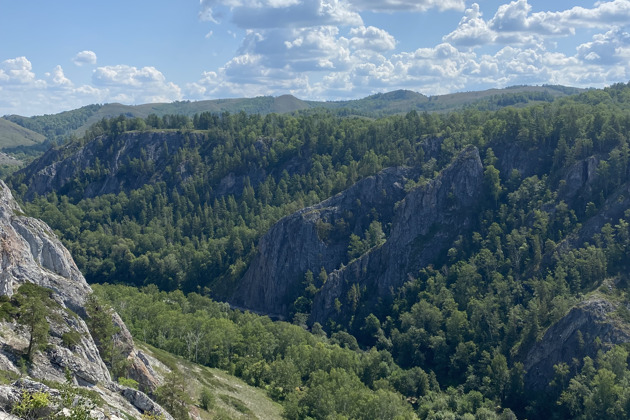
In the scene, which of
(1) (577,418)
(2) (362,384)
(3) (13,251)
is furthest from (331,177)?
(3) (13,251)

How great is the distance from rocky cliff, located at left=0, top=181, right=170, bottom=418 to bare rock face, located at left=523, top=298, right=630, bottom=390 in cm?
7585

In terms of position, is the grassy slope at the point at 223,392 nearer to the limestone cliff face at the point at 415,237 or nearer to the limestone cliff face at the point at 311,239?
the limestone cliff face at the point at 415,237

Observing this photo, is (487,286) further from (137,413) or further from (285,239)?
(137,413)

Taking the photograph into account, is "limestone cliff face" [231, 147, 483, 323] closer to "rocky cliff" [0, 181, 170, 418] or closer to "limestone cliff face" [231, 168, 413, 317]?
"limestone cliff face" [231, 168, 413, 317]

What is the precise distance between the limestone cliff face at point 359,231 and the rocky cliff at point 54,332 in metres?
91.4

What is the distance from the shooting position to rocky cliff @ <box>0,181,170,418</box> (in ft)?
146

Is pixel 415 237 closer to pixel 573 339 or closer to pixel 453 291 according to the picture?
pixel 453 291

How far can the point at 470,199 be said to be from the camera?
157000 millimetres

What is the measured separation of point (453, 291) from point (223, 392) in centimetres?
7475

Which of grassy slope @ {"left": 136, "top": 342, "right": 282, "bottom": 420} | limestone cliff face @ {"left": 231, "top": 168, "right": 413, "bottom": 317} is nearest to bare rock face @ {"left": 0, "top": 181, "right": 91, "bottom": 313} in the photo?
grassy slope @ {"left": 136, "top": 342, "right": 282, "bottom": 420}

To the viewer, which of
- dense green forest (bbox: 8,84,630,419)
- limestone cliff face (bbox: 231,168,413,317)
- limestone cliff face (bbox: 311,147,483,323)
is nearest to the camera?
dense green forest (bbox: 8,84,630,419)

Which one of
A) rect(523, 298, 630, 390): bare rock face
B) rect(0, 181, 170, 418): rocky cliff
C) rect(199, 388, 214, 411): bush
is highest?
rect(0, 181, 170, 418): rocky cliff

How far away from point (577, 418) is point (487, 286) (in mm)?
43804

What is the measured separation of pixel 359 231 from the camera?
171750mm
